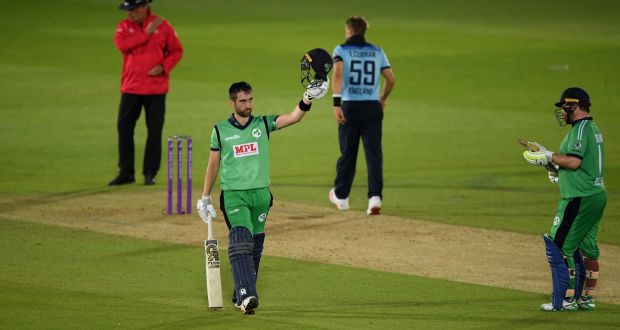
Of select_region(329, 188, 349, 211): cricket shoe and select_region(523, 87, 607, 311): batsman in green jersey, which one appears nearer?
select_region(523, 87, 607, 311): batsman in green jersey

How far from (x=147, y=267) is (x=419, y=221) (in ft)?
12.5

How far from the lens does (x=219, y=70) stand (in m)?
28.8

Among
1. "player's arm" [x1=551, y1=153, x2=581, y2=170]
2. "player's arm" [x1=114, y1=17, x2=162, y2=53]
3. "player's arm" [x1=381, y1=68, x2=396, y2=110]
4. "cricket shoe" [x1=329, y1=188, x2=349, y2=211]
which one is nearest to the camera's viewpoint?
"player's arm" [x1=551, y1=153, x2=581, y2=170]

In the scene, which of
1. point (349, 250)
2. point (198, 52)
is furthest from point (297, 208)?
point (198, 52)

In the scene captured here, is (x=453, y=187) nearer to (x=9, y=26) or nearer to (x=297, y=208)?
(x=297, y=208)

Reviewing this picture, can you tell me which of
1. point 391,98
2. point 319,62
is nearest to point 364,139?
point 319,62

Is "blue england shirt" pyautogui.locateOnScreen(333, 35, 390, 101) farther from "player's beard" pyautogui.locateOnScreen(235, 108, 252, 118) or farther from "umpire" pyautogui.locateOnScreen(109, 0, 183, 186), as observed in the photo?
"player's beard" pyautogui.locateOnScreen(235, 108, 252, 118)

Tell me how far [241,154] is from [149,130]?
7064 millimetres

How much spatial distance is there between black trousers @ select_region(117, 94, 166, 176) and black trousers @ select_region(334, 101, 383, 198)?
3.04 m

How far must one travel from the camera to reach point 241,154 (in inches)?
407

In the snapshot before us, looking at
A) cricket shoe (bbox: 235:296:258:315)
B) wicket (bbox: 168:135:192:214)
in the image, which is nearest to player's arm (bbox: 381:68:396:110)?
wicket (bbox: 168:135:192:214)

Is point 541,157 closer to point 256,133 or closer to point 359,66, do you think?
point 256,133

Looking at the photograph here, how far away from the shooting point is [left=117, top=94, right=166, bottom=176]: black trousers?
1709 cm

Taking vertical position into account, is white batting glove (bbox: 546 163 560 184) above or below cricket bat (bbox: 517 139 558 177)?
below
